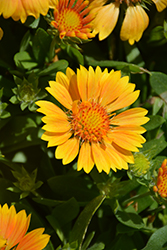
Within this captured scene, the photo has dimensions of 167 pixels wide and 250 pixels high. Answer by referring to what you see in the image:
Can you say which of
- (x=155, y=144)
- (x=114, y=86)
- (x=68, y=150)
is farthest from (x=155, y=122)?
(x=68, y=150)

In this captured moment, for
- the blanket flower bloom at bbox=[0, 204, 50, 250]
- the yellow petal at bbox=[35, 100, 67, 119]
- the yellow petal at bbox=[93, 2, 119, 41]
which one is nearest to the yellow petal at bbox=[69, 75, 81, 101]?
the yellow petal at bbox=[35, 100, 67, 119]

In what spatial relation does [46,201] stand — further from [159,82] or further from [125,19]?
[125,19]

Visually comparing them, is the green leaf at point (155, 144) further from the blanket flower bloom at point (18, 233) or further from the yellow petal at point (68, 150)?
the blanket flower bloom at point (18, 233)

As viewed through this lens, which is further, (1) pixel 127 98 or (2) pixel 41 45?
(2) pixel 41 45

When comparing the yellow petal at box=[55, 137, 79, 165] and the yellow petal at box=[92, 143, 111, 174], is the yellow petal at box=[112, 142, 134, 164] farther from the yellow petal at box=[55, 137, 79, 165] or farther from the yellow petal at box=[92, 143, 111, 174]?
the yellow petal at box=[55, 137, 79, 165]

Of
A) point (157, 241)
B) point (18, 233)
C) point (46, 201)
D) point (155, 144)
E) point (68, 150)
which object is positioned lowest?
point (157, 241)

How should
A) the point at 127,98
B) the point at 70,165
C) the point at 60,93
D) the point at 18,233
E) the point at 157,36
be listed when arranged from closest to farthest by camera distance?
the point at 18,233, the point at 60,93, the point at 127,98, the point at 70,165, the point at 157,36
